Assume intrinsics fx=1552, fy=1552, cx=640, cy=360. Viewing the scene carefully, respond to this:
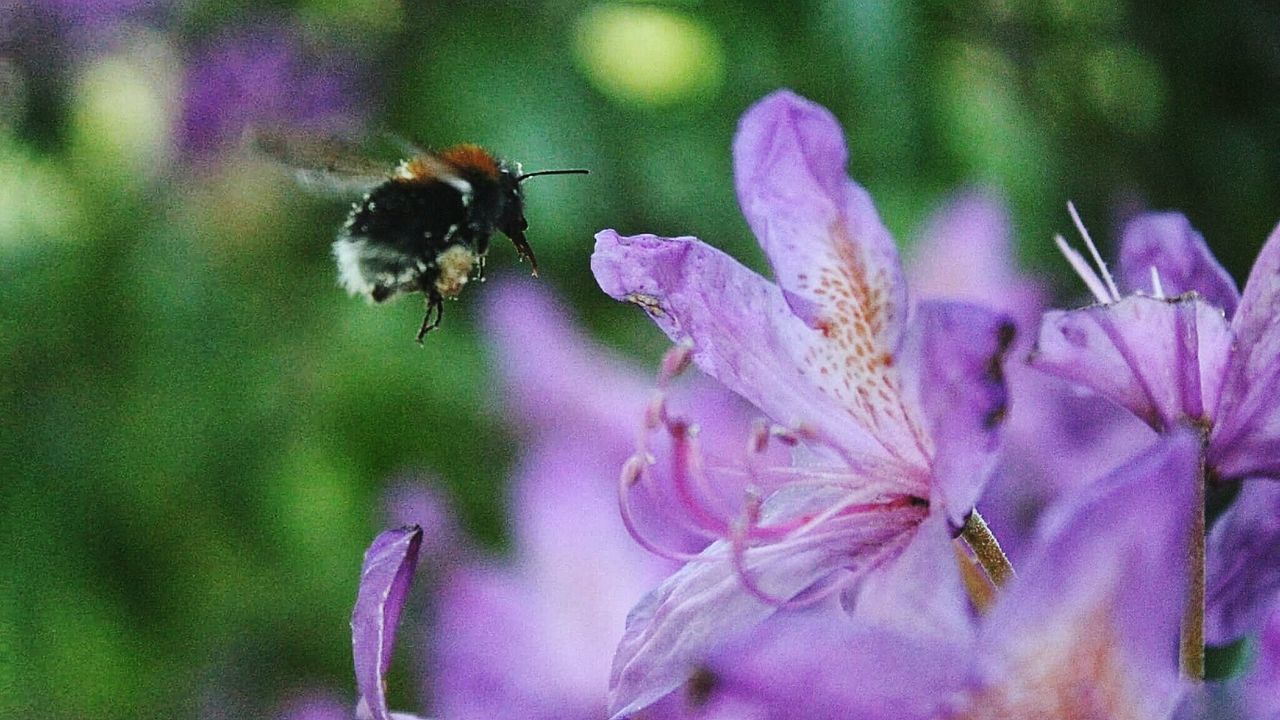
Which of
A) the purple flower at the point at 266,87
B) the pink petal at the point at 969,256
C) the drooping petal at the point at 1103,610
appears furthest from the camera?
the purple flower at the point at 266,87

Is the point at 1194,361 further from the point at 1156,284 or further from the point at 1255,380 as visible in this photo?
the point at 1156,284

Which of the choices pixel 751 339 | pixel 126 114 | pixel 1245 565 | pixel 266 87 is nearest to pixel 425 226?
pixel 751 339

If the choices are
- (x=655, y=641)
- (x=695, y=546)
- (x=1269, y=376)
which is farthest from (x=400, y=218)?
(x=1269, y=376)

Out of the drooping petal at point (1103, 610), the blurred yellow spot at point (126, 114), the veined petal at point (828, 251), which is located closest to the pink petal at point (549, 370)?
the blurred yellow spot at point (126, 114)

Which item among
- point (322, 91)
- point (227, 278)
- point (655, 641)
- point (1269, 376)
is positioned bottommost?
point (227, 278)

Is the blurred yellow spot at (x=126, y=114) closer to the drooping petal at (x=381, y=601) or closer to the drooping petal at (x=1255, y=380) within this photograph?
the drooping petal at (x=381, y=601)

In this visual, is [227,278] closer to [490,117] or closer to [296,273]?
[296,273]
